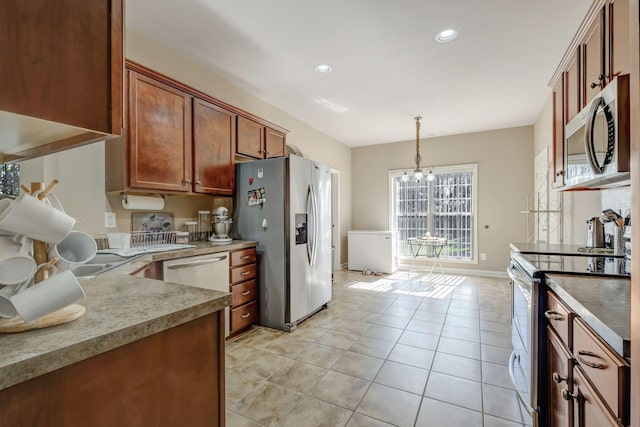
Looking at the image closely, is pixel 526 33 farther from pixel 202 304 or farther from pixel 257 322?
pixel 257 322

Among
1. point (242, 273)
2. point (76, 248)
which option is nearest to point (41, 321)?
point (76, 248)

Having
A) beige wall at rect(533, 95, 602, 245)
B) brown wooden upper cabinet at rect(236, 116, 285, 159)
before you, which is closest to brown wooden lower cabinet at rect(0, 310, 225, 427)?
brown wooden upper cabinet at rect(236, 116, 285, 159)

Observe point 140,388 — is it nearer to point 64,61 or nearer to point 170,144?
point 64,61

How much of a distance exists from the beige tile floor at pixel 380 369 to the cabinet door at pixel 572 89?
195 cm

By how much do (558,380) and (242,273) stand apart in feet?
7.87

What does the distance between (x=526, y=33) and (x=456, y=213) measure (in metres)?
3.64

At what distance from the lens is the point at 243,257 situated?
2.90 m

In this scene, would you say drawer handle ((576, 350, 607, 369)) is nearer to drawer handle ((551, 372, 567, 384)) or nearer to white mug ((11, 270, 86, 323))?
drawer handle ((551, 372, 567, 384))

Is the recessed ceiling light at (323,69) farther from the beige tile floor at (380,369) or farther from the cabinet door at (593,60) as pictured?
the beige tile floor at (380,369)

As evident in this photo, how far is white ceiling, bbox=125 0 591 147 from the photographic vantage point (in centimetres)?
221

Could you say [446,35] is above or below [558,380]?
above

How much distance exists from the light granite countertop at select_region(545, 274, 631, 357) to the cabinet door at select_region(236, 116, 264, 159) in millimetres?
2867

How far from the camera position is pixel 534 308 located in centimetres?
149

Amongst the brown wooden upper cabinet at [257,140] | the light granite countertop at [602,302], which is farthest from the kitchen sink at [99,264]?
the light granite countertop at [602,302]
